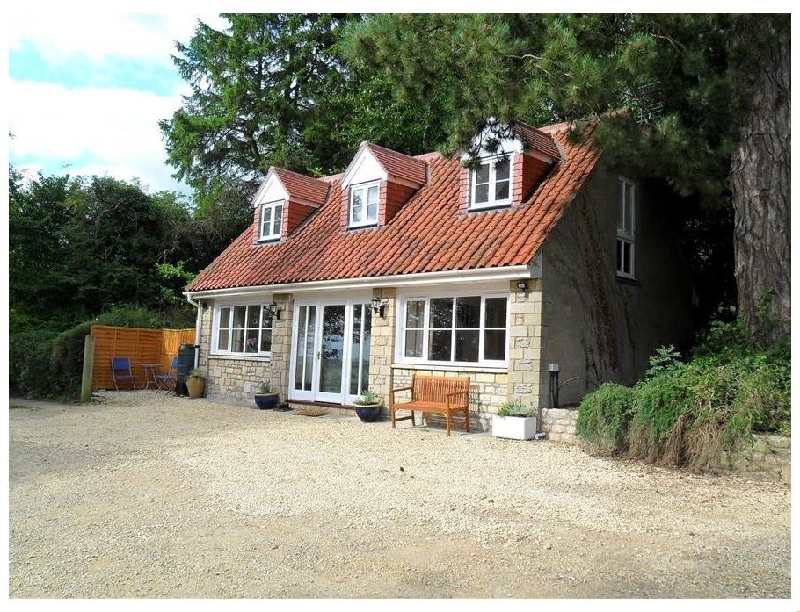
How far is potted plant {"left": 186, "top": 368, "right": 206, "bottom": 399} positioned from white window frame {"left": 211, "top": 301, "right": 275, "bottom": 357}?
0.65m

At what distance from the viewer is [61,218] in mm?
24766

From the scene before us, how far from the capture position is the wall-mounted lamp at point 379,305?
12.4 metres

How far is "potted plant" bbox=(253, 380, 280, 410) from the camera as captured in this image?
13648mm

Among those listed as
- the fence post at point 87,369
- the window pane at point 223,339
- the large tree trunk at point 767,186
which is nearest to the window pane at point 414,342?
the large tree trunk at point 767,186

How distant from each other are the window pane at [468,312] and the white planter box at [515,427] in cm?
196

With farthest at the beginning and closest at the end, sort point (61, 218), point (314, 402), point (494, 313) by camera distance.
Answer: point (61, 218)
point (314, 402)
point (494, 313)

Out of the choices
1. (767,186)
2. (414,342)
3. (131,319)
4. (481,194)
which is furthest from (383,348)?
(131,319)

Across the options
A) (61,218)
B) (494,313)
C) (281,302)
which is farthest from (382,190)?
(61,218)

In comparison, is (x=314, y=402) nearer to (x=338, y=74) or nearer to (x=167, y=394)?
(x=167, y=394)

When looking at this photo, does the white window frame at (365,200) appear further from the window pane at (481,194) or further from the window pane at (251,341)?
the window pane at (251,341)

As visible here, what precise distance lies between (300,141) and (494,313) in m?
18.5

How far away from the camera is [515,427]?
32.1 ft

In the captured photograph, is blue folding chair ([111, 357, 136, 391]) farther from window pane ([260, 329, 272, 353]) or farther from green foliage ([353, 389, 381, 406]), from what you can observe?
green foliage ([353, 389, 381, 406])

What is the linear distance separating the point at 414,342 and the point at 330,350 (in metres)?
2.27
